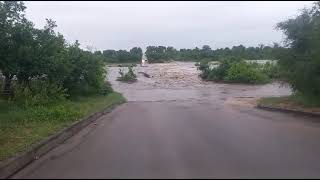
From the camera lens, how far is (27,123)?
16859 mm

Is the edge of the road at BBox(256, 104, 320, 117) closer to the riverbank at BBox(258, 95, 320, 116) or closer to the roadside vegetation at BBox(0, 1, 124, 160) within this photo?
the riverbank at BBox(258, 95, 320, 116)

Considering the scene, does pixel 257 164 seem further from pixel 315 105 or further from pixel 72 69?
pixel 72 69

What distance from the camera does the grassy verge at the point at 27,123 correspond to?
12.9m

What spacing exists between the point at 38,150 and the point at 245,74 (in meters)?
43.2

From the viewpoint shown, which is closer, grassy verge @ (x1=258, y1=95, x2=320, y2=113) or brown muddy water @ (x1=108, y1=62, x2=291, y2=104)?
grassy verge @ (x1=258, y1=95, x2=320, y2=113)

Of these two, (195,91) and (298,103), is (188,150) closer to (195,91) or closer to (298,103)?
(298,103)

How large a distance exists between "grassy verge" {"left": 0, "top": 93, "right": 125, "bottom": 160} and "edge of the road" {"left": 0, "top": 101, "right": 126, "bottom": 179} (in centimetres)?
21

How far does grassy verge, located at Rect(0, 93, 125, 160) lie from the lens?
42.2ft

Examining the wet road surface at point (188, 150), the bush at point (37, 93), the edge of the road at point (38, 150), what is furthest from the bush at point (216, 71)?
the edge of the road at point (38, 150)

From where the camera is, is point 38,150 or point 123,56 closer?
point 38,150

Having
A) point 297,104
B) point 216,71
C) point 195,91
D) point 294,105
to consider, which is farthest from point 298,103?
point 216,71

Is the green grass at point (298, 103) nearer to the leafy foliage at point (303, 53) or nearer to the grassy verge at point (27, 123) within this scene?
the leafy foliage at point (303, 53)

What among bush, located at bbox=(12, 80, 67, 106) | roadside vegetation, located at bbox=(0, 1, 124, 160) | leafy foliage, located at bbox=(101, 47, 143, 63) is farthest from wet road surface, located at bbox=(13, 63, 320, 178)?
leafy foliage, located at bbox=(101, 47, 143, 63)

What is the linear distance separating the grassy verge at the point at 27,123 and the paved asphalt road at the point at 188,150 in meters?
0.76
